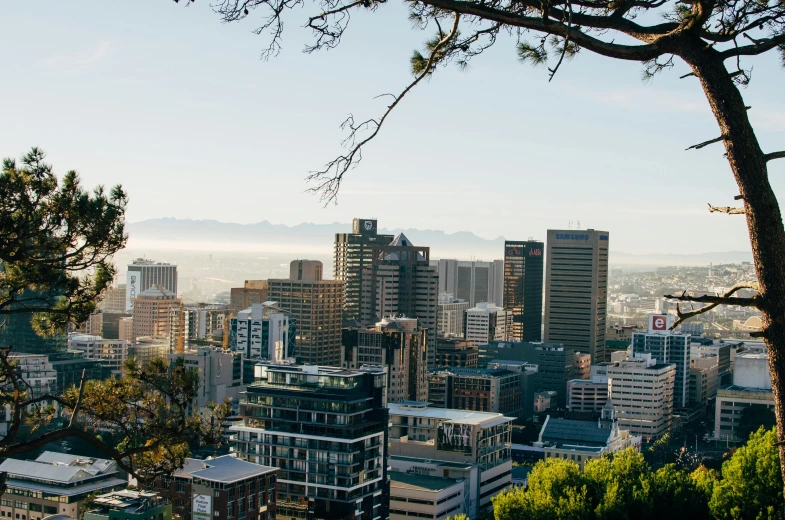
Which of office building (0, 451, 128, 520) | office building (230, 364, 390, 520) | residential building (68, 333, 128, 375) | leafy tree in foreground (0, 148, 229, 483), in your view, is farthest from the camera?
residential building (68, 333, 128, 375)

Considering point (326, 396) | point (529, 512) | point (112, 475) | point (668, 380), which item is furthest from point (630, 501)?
point (668, 380)

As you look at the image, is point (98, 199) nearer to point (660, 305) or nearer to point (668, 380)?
point (668, 380)

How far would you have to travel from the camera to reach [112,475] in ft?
69.8

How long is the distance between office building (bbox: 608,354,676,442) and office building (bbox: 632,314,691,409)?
9.87ft

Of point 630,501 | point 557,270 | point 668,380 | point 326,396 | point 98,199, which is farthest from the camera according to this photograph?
point 557,270

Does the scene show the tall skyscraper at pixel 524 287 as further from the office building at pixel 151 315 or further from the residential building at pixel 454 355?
the office building at pixel 151 315

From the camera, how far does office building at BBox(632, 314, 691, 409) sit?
40000 millimetres

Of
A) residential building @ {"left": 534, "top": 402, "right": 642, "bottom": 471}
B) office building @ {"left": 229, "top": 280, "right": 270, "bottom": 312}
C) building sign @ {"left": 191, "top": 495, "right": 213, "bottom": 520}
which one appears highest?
office building @ {"left": 229, "top": 280, "right": 270, "bottom": 312}

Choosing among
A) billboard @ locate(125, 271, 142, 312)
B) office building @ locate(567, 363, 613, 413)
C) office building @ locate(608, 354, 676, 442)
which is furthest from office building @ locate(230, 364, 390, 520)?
billboard @ locate(125, 271, 142, 312)

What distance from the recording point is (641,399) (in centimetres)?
3544

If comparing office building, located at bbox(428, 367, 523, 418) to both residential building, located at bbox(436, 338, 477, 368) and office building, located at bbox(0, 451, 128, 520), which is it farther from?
office building, located at bbox(0, 451, 128, 520)

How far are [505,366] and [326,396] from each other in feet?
76.1

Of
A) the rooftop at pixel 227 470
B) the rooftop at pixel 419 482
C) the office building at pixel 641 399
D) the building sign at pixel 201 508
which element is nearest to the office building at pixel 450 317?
the office building at pixel 641 399

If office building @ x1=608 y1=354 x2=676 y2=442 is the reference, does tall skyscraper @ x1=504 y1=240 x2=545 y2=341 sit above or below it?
above
